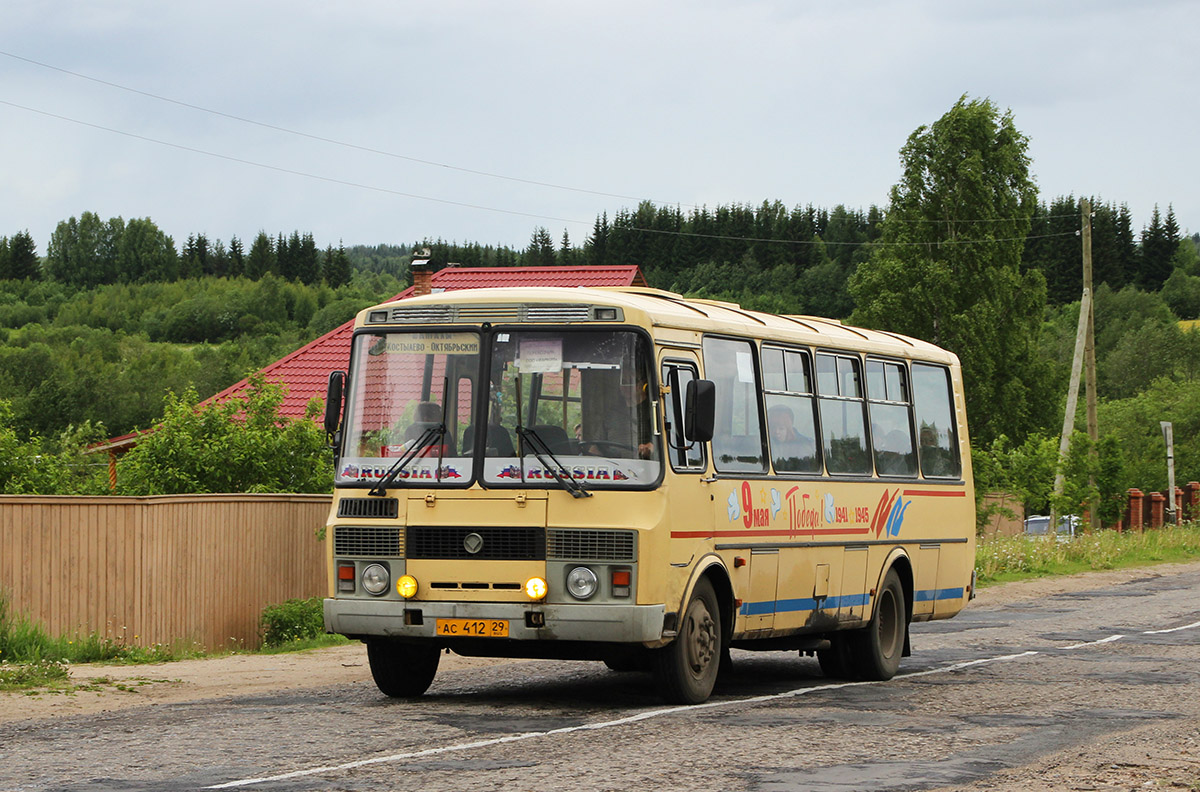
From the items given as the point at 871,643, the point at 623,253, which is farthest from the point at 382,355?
the point at 623,253

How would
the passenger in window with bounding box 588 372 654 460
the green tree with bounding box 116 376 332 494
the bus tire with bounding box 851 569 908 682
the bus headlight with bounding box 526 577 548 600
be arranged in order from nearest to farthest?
the bus headlight with bounding box 526 577 548 600 → the passenger in window with bounding box 588 372 654 460 → the bus tire with bounding box 851 569 908 682 → the green tree with bounding box 116 376 332 494

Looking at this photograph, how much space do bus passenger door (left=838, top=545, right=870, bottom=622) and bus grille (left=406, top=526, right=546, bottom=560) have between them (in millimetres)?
3910

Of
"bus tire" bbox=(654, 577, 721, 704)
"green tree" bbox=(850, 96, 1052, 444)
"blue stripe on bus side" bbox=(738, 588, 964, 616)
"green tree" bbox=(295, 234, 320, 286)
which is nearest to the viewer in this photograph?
"bus tire" bbox=(654, 577, 721, 704)

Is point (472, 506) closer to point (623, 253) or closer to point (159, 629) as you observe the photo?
point (159, 629)

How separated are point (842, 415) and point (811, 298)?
108 metres

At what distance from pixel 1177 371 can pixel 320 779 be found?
97.5 metres

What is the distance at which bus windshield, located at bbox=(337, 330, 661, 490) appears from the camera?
449 inches

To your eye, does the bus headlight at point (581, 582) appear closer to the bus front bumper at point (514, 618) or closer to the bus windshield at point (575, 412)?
the bus front bumper at point (514, 618)

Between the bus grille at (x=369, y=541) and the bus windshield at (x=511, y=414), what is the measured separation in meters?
0.34

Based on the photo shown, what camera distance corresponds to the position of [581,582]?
36.7ft

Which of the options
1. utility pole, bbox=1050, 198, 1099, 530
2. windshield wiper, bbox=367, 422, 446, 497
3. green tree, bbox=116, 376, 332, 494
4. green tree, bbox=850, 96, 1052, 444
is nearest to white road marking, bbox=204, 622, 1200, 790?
windshield wiper, bbox=367, 422, 446, 497

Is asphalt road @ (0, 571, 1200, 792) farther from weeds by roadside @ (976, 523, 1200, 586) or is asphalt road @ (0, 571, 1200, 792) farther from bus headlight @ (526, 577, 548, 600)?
weeds by roadside @ (976, 523, 1200, 586)

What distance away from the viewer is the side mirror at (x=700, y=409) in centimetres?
1131

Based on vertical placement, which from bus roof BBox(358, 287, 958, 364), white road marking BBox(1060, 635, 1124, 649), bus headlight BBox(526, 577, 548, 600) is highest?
bus roof BBox(358, 287, 958, 364)
